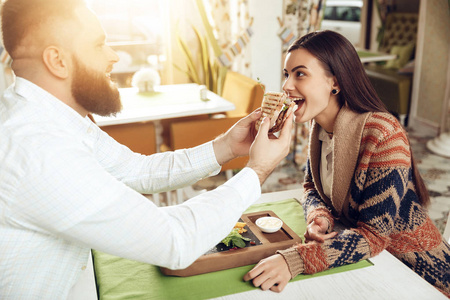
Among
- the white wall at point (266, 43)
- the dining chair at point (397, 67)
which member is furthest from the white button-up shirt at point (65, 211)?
the dining chair at point (397, 67)

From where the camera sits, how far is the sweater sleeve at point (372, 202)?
131 cm

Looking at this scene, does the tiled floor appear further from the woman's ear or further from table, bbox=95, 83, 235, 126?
the woman's ear

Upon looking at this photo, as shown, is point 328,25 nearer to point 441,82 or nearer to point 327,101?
point 441,82

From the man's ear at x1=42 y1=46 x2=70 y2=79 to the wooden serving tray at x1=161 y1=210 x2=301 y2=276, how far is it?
628 millimetres

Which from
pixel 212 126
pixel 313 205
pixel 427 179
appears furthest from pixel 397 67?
pixel 313 205

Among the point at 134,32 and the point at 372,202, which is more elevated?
the point at 134,32

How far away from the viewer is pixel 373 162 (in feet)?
4.76

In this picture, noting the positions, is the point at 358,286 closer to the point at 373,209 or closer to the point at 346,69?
the point at 373,209

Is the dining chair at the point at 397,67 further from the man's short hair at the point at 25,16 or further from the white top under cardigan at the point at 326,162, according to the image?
the man's short hair at the point at 25,16

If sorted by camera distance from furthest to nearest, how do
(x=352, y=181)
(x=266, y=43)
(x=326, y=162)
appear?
(x=266, y=43) < (x=326, y=162) < (x=352, y=181)

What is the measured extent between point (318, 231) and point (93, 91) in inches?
34.1

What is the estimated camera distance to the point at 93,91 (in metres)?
1.28

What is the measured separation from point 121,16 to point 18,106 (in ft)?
15.1

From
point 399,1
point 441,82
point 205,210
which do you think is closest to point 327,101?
point 205,210
